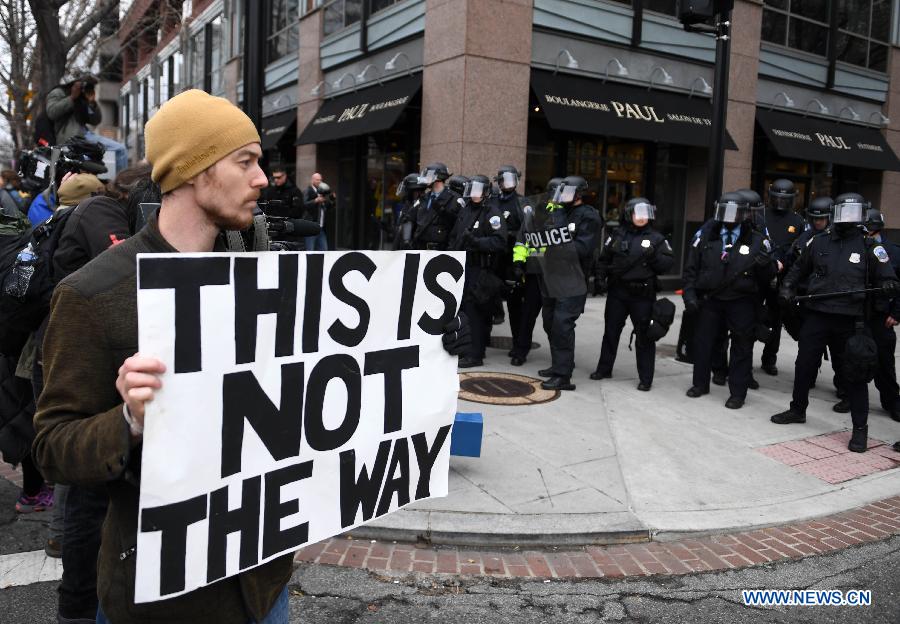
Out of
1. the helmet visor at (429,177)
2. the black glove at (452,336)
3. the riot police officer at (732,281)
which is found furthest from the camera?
the helmet visor at (429,177)

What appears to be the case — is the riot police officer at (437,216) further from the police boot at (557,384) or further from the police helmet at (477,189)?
the police boot at (557,384)

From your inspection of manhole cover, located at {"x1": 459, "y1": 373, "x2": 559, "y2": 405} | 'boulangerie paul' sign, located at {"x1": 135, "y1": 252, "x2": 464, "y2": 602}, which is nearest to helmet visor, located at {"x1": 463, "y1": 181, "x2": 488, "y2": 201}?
manhole cover, located at {"x1": 459, "y1": 373, "x2": 559, "y2": 405}

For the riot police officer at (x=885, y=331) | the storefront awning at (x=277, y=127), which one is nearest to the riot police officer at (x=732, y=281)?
the riot police officer at (x=885, y=331)

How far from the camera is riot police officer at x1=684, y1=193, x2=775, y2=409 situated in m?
7.18

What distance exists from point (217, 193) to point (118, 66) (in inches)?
2174

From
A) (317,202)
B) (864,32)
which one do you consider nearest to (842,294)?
(317,202)

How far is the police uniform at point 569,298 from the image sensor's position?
764 centimetres

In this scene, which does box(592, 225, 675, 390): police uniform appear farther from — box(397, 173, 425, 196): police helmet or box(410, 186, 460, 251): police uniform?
box(397, 173, 425, 196): police helmet

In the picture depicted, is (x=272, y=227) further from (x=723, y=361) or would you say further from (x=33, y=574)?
(x=723, y=361)

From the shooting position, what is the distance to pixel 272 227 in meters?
2.82

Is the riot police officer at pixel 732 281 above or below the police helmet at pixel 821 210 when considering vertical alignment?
below

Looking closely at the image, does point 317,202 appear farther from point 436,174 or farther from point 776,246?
point 776,246

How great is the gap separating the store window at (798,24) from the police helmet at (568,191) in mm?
10932

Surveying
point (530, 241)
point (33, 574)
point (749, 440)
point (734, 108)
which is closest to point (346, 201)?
point (734, 108)
